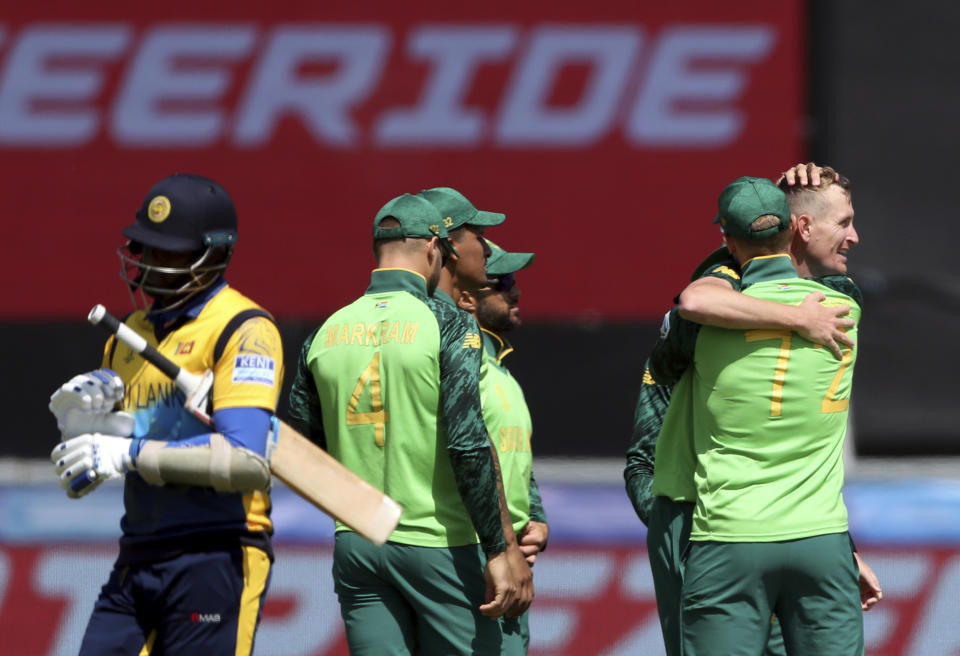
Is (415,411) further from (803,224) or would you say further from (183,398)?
(803,224)

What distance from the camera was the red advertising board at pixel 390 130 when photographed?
6.41 meters

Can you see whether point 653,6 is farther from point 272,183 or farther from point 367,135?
point 272,183

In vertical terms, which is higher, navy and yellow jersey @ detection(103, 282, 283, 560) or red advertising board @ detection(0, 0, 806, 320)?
Result: red advertising board @ detection(0, 0, 806, 320)

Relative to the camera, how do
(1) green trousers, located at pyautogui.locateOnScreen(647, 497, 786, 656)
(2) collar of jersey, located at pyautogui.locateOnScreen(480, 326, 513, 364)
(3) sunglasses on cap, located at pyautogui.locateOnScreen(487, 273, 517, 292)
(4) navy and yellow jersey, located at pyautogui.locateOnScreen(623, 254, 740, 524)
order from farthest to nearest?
(3) sunglasses on cap, located at pyautogui.locateOnScreen(487, 273, 517, 292)
(2) collar of jersey, located at pyautogui.locateOnScreen(480, 326, 513, 364)
(4) navy and yellow jersey, located at pyautogui.locateOnScreen(623, 254, 740, 524)
(1) green trousers, located at pyautogui.locateOnScreen(647, 497, 786, 656)

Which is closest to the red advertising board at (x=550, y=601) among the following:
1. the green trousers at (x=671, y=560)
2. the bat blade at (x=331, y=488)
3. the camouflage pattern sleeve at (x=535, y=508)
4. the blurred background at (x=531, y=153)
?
the blurred background at (x=531, y=153)

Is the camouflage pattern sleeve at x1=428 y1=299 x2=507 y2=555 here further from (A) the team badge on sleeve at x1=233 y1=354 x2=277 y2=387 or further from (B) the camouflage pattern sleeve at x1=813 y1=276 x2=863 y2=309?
(B) the camouflage pattern sleeve at x1=813 y1=276 x2=863 y2=309

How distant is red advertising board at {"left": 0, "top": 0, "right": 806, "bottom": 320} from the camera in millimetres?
6414

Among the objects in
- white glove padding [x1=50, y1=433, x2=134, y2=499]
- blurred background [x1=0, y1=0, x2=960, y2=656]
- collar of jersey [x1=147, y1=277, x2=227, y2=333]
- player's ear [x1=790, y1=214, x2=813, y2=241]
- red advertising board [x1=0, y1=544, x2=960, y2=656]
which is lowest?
red advertising board [x1=0, y1=544, x2=960, y2=656]

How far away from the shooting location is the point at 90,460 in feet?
9.03

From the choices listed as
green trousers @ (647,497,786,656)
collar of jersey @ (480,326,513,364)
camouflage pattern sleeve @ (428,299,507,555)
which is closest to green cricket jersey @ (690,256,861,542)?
green trousers @ (647,497,786,656)

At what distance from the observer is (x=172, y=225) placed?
9.61 ft

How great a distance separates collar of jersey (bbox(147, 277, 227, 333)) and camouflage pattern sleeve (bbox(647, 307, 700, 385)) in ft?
3.41

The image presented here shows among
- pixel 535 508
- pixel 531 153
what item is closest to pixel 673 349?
pixel 535 508

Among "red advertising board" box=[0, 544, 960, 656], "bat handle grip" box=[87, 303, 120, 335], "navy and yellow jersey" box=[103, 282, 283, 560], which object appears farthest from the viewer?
"red advertising board" box=[0, 544, 960, 656]
